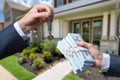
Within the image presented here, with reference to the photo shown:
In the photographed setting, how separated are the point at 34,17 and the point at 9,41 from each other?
27 cm

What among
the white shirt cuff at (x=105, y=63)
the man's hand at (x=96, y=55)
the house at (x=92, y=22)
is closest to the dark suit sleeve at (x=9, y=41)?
the man's hand at (x=96, y=55)

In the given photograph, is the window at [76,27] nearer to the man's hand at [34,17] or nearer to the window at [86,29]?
the window at [86,29]

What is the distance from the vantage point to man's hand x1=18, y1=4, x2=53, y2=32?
134cm

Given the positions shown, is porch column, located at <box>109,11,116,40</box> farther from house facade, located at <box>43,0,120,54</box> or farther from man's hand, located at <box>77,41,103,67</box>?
man's hand, located at <box>77,41,103,67</box>

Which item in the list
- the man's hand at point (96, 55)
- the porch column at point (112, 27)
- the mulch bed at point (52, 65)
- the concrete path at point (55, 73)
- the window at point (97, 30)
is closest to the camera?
the man's hand at point (96, 55)

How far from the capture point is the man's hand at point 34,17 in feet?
4.41

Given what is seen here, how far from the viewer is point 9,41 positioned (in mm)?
1286

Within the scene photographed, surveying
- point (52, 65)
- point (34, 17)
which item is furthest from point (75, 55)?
point (52, 65)

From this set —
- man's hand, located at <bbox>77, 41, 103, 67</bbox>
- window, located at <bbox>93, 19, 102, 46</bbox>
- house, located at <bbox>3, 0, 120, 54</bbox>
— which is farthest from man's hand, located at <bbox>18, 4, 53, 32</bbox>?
window, located at <bbox>93, 19, 102, 46</bbox>

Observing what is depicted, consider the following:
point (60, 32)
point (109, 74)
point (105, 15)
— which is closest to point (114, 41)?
point (105, 15)

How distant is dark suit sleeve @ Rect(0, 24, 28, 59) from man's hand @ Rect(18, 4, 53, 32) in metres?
0.08

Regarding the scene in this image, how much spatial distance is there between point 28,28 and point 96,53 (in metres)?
0.86

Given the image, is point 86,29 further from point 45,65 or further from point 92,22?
point 45,65

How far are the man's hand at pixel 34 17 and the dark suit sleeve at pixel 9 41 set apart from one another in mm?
81
